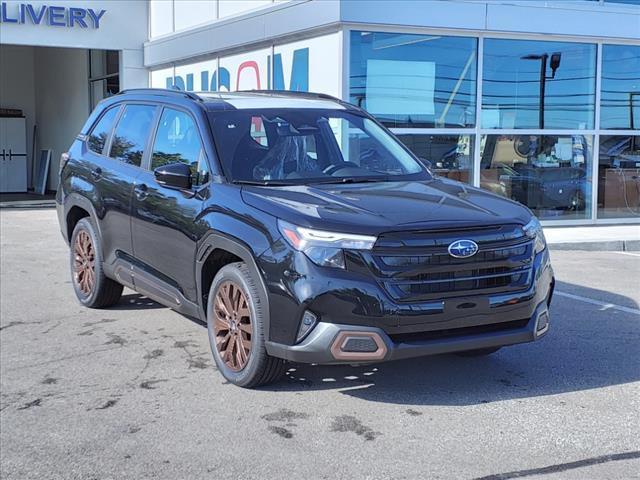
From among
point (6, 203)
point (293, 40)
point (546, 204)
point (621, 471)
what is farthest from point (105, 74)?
point (621, 471)

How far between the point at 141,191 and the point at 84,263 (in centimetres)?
166

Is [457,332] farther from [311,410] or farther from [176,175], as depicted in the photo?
[176,175]

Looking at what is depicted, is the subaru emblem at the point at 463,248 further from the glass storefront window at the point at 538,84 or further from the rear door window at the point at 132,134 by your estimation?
the glass storefront window at the point at 538,84

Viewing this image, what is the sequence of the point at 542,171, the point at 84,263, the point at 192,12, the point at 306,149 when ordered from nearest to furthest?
1. the point at 306,149
2. the point at 84,263
3. the point at 542,171
4. the point at 192,12

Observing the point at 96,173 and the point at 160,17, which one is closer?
the point at 96,173

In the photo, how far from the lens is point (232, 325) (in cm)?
506

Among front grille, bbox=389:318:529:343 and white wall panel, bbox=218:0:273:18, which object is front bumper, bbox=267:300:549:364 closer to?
front grille, bbox=389:318:529:343

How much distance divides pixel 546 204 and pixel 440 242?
9.65 meters

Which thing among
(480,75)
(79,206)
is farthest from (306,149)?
(480,75)

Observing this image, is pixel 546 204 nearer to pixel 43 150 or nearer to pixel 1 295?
pixel 1 295

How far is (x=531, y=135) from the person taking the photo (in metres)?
13.1

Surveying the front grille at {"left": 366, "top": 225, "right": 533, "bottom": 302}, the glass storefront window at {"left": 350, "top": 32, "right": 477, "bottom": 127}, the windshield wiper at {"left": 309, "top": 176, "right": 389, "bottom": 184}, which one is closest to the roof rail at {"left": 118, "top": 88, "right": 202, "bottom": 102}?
the windshield wiper at {"left": 309, "top": 176, "right": 389, "bottom": 184}

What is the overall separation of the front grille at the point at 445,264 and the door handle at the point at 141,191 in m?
2.32

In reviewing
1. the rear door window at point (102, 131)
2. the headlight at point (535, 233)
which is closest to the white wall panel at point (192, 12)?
the rear door window at point (102, 131)
